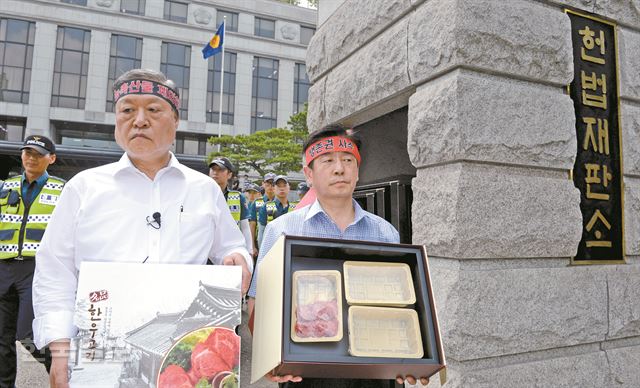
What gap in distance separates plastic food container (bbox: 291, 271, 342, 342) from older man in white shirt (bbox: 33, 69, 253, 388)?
0.28 metres

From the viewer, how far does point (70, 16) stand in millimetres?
31094

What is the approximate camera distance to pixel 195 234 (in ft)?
6.04

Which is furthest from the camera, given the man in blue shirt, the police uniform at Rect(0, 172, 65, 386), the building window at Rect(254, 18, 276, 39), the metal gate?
the building window at Rect(254, 18, 276, 39)

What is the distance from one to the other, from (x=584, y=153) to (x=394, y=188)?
1.40m

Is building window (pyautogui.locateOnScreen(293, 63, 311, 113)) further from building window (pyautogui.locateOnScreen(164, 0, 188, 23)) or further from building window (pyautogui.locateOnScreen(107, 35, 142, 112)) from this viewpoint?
building window (pyautogui.locateOnScreen(107, 35, 142, 112))

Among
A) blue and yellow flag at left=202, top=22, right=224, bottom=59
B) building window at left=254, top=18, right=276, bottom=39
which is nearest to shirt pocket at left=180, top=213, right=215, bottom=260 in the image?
blue and yellow flag at left=202, top=22, right=224, bottom=59

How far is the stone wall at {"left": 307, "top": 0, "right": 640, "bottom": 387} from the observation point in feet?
8.41

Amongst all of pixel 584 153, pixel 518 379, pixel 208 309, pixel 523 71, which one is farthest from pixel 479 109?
pixel 208 309

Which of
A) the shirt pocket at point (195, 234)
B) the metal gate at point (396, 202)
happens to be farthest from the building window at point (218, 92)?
the shirt pocket at point (195, 234)

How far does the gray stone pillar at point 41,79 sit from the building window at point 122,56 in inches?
154

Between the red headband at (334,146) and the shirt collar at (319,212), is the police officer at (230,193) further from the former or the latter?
the red headband at (334,146)

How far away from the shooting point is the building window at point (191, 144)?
3509cm

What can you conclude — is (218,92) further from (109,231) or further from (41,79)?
(109,231)

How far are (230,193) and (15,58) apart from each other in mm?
32823
